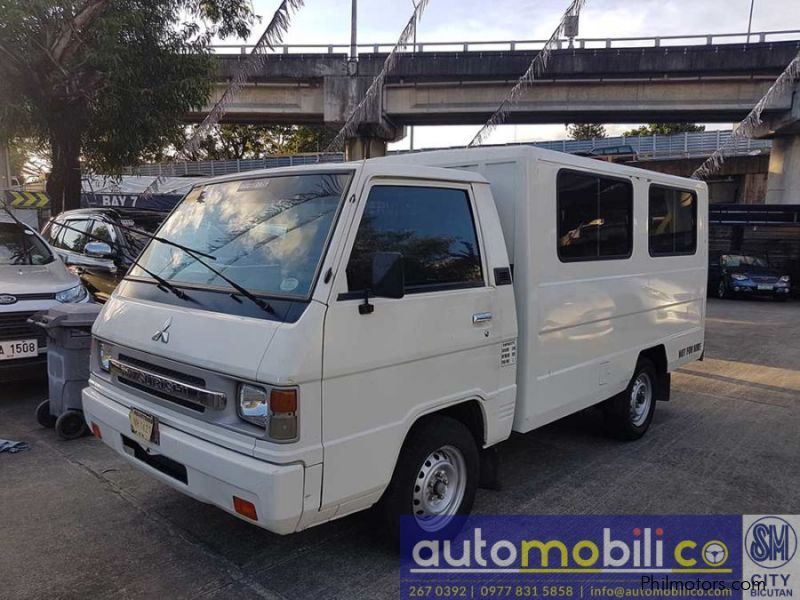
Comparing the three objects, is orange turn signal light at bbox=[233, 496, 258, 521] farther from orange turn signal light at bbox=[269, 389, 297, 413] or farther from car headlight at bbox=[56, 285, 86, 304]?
car headlight at bbox=[56, 285, 86, 304]

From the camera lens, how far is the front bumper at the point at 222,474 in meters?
2.59

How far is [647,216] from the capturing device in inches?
206

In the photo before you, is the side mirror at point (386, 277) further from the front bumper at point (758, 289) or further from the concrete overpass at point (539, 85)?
the front bumper at point (758, 289)

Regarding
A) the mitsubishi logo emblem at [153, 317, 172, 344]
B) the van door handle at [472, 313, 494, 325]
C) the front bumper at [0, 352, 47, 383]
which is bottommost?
the front bumper at [0, 352, 47, 383]

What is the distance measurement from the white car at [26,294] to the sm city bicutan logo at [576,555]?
14.7 ft

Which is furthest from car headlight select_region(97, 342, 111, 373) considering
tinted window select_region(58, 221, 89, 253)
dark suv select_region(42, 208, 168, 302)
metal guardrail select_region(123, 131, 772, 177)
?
metal guardrail select_region(123, 131, 772, 177)

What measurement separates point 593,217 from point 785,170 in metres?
22.9

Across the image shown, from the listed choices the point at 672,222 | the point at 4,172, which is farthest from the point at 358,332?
the point at 4,172

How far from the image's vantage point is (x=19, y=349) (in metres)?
5.74

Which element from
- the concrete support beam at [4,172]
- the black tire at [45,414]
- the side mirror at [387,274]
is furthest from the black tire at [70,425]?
the concrete support beam at [4,172]

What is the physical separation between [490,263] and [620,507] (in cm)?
199

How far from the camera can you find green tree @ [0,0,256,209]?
923 centimetres

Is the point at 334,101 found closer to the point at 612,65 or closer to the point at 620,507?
the point at 612,65

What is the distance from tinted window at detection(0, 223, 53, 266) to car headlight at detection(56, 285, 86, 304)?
93 centimetres
